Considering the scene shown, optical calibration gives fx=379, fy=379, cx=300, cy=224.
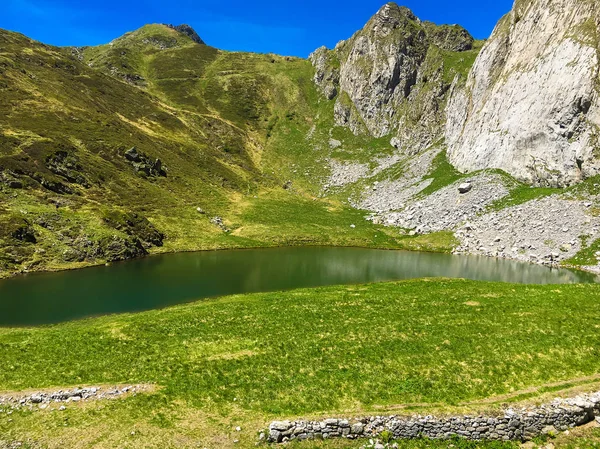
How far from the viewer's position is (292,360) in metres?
26.4

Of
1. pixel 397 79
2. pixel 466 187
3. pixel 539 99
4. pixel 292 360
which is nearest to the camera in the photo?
pixel 292 360

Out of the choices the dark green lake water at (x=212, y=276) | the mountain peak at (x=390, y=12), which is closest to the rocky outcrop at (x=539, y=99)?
the dark green lake water at (x=212, y=276)

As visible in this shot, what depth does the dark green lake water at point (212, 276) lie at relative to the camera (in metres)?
46.7

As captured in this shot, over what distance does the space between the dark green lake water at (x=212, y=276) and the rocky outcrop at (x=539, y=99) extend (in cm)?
3531

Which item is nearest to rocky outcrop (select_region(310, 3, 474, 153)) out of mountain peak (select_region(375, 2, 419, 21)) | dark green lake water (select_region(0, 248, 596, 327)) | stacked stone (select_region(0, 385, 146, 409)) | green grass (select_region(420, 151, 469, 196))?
mountain peak (select_region(375, 2, 419, 21))

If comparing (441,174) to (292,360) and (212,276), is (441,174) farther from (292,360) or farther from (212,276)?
(292,360)

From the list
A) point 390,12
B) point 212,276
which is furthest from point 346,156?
point 212,276

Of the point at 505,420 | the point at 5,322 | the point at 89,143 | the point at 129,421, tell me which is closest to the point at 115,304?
the point at 5,322

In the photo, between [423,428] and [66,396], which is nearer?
[423,428]

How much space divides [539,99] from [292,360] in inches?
3940

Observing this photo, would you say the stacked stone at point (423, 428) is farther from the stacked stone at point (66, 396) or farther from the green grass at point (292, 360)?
the stacked stone at point (66, 396)

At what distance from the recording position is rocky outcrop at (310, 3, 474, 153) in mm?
149375

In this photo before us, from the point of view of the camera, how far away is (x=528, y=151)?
9500cm

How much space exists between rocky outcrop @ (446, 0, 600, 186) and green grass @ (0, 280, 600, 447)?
63569 mm
